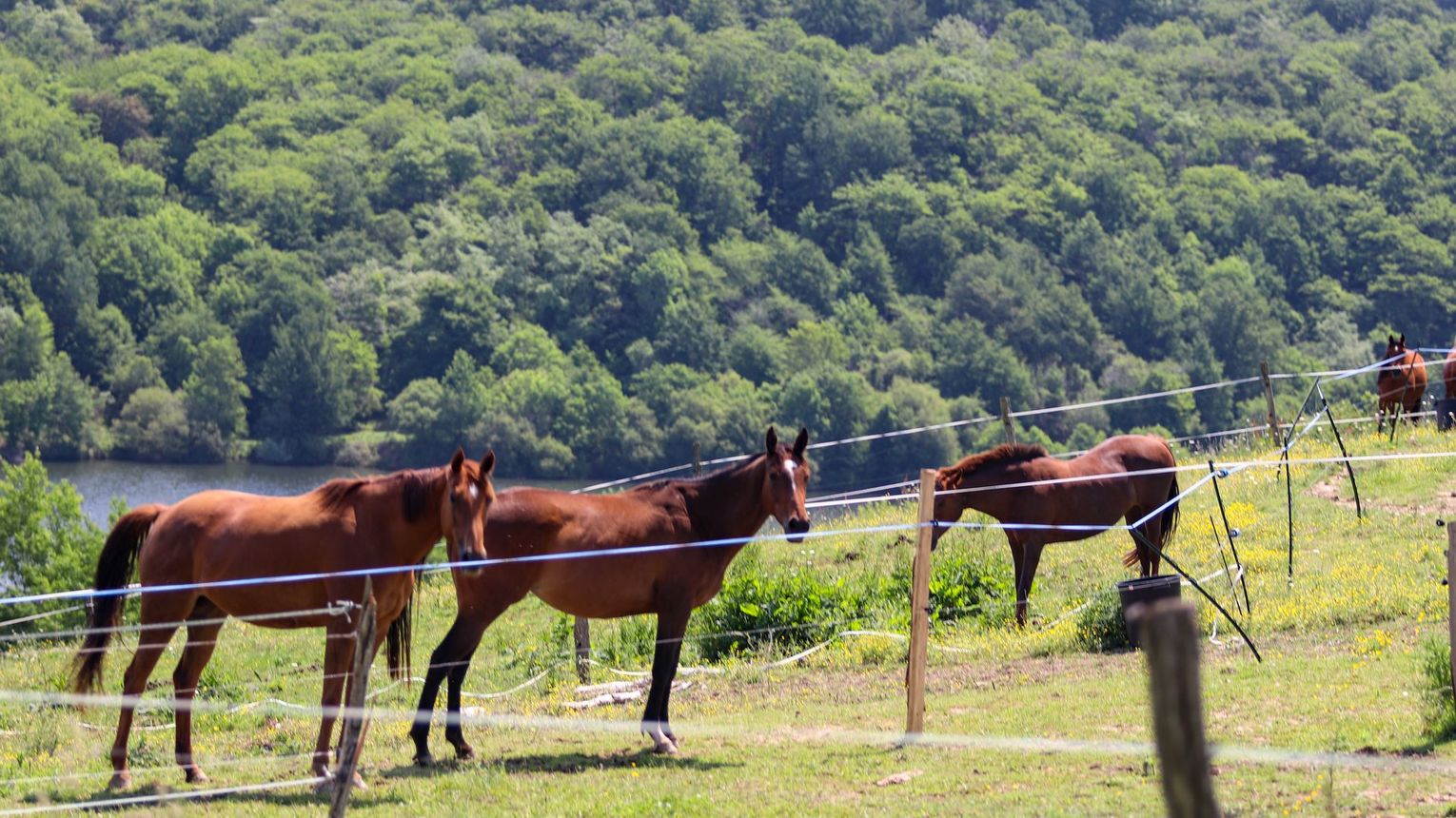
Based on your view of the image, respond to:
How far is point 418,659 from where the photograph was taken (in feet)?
63.6

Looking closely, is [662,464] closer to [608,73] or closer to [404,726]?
[608,73]

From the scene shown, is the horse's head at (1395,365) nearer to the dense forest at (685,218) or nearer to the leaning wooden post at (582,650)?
the leaning wooden post at (582,650)

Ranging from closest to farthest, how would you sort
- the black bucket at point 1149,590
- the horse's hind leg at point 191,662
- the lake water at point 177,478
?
the horse's hind leg at point 191,662 < the black bucket at point 1149,590 < the lake water at point 177,478

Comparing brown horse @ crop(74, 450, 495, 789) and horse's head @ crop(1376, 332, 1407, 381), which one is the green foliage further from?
horse's head @ crop(1376, 332, 1407, 381)

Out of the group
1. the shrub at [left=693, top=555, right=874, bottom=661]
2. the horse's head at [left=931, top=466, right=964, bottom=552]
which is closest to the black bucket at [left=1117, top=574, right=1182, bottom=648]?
the horse's head at [left=931, top=466, right=964, bottom=552]

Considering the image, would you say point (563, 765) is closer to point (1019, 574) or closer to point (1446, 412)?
point (1019, 574)

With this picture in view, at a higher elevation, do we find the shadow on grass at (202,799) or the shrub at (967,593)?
the shrub at (967,593)

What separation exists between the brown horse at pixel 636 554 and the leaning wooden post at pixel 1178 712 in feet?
22.8

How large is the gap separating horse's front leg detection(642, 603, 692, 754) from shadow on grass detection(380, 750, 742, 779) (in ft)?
0.43

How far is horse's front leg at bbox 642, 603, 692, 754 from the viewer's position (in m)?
11.9

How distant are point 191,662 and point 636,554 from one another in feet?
9.50

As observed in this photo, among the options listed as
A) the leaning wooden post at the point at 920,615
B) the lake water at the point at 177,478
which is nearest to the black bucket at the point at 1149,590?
the leaning wooden post at the point at 920,615

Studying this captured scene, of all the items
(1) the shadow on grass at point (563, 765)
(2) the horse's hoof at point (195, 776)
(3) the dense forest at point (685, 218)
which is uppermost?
(3) the dense forest at point (685, 218)

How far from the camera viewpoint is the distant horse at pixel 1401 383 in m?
24.4
